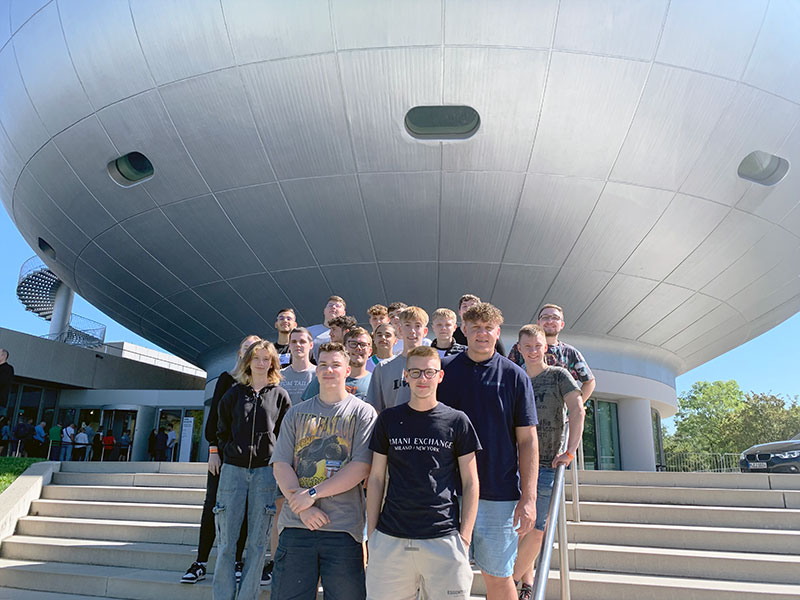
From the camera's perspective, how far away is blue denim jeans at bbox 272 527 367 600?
3.32m

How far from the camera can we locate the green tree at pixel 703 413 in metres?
57.9

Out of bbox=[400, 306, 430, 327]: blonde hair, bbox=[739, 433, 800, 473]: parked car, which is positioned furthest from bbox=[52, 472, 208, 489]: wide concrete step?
bbox=[739, 433, 800, 473]: parked car

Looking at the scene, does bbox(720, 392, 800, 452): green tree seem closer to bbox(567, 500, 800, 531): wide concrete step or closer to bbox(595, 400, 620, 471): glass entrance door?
bbox(595, 400, 620, 471): glass entrance door

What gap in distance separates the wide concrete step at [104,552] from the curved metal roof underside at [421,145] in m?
6.60

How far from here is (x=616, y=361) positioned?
1414cm

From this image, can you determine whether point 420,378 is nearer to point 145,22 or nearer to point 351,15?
point 351,15

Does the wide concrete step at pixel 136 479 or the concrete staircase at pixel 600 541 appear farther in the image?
the wide concrete step at pixel 136 479

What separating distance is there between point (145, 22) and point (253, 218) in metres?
3.66

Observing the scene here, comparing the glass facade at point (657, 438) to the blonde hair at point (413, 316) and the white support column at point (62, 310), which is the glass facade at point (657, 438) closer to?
the blonde hair at point (413, 316)

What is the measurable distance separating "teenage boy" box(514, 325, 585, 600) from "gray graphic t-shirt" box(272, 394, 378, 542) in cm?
130

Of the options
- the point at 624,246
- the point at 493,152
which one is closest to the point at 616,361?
the point at 624,246

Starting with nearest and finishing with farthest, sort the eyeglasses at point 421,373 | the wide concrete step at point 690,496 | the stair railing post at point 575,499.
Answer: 1. the eyeglasses at point 421,373
2. the stair railing post at point 575,499
3. the wide concrete step at point 690,496

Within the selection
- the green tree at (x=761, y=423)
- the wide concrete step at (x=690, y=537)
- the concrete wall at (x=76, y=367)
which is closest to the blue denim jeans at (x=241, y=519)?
the wide concrete step at (x=690, y=537)

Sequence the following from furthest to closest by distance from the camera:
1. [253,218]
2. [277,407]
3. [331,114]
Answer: [253,218], [331,114], [277,407]
